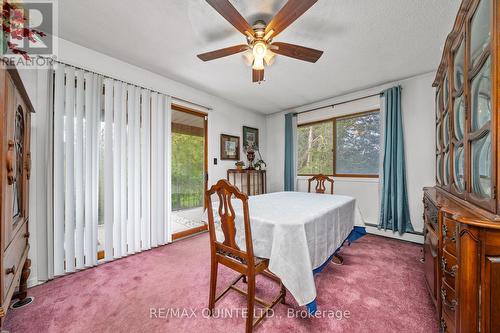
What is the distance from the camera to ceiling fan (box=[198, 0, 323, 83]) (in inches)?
49.8

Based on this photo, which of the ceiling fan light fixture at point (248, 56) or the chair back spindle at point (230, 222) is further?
the ceiling fan light fixture at point (248, 56)

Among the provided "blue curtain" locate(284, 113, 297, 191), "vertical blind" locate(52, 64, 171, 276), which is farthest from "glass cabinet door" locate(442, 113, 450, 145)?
"vertical blind" locate(52, 64, 171, 276)

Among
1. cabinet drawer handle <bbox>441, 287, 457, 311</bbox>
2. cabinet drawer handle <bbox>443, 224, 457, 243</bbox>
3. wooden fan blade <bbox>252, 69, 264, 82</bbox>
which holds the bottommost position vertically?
cabinet drawer handle <bbox>441, 287, 457, 311</bbox>

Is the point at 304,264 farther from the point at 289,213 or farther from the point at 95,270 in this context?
the point at 95,270

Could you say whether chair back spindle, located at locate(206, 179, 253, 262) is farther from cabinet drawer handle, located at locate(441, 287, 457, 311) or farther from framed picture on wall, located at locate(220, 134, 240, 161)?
framed picture on wall, located at locate(220, 134, 240, 161)

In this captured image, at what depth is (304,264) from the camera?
124cm

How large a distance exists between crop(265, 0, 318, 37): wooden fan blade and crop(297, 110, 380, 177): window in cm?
265

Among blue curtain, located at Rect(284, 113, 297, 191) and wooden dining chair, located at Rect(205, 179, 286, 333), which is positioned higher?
blue curtain, located at Rect(284, 113, 297, 191)

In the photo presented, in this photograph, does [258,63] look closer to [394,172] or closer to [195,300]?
[195,300]


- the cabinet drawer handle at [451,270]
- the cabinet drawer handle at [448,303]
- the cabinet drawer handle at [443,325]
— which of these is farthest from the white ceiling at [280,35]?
the cabinet drawer handle at [443,325]

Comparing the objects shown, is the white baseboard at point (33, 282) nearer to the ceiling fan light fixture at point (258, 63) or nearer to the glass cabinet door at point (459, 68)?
the ceiling fan light fixture at point (258, 63)

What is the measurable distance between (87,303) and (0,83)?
5.52 ft

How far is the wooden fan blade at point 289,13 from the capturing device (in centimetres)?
123

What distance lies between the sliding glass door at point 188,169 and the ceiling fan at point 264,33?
5.56ft
